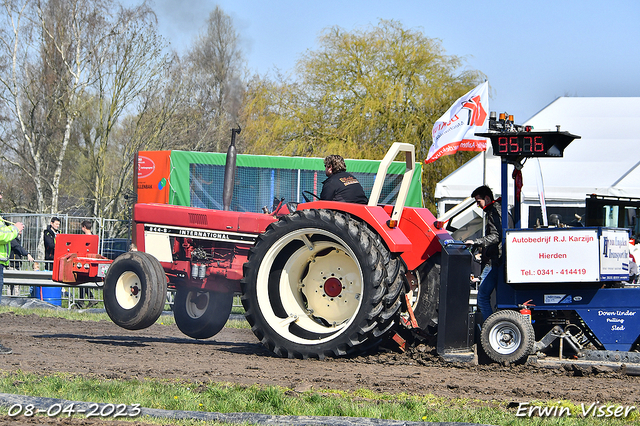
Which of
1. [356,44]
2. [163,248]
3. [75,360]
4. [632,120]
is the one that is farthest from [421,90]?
[75,360]

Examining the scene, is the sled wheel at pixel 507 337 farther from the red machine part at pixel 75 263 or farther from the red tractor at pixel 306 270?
the red machine part at pixel 75 263

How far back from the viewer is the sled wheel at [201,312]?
8.52 metres

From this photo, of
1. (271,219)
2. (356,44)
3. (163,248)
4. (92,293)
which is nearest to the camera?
(271,219)

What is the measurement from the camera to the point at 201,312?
8602 mm

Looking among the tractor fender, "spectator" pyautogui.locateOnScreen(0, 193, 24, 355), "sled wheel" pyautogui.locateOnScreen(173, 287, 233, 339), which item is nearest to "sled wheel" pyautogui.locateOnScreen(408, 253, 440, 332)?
the tractor fender

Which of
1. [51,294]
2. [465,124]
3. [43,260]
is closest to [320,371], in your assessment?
[465,124]

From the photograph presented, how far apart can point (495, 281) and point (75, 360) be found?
394cm

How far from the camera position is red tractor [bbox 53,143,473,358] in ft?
21.4

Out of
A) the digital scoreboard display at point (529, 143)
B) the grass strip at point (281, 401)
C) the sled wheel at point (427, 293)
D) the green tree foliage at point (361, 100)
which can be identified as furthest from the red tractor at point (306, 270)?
the green tree foliage at point (361, 100)

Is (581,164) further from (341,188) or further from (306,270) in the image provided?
(306,270)

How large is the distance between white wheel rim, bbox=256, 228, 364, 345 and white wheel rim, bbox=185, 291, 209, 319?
1.73m

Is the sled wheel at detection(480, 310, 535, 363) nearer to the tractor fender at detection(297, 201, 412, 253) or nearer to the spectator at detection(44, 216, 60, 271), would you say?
the tractor fender at detection(297, 201, 412, 253)

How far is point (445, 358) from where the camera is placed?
6496 millimetres

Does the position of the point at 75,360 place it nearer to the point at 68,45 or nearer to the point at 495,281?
the point at 495,281
